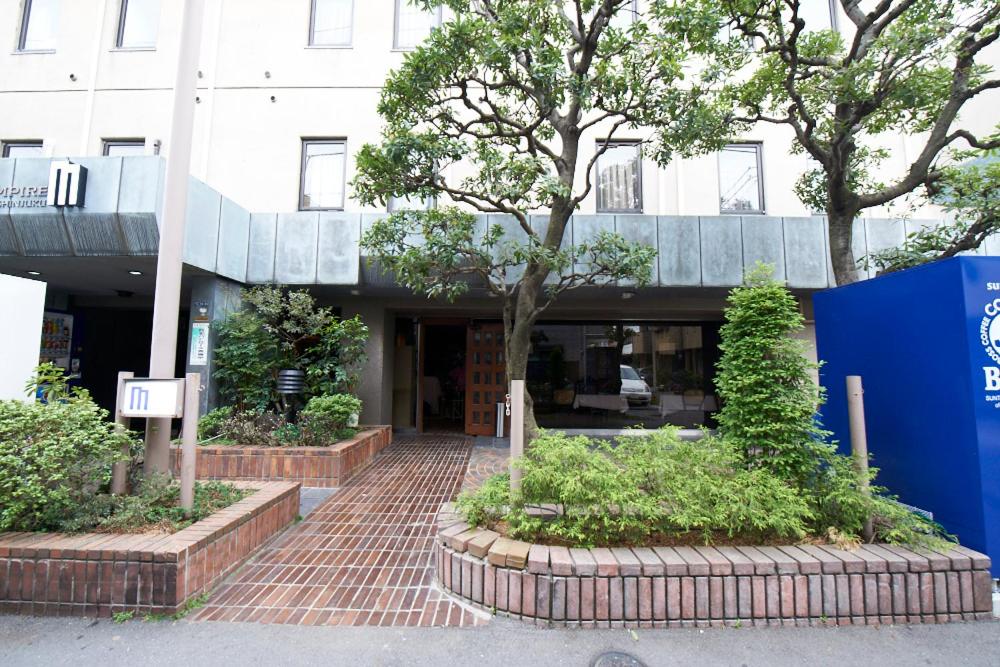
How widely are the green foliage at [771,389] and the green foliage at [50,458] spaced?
183 inches

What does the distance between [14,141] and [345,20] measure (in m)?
7.00

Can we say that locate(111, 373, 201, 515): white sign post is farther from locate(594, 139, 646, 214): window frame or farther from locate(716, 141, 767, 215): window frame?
locate(716, 141, 767, 215): window frame

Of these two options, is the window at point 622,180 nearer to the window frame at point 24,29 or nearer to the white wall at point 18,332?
the white wall at point 18,332

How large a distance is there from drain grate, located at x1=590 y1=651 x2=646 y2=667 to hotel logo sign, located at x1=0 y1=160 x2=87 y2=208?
7.67 meters

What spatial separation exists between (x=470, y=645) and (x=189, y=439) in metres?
2.61

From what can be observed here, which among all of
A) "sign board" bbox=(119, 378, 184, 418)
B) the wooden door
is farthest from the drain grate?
the wooden door

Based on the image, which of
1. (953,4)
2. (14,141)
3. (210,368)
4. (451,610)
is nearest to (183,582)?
(451,610)

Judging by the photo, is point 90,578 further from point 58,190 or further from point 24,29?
A: point 24,29

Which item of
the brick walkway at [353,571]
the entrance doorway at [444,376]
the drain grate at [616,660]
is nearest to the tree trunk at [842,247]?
the drain grate at [616,660]

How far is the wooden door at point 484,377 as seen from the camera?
33.0 feet

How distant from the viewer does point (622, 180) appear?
29.5ft

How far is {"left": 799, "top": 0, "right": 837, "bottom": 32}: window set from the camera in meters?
9.45

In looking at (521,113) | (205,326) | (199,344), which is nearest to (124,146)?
(205,326)

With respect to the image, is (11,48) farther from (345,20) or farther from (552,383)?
(552,383)
